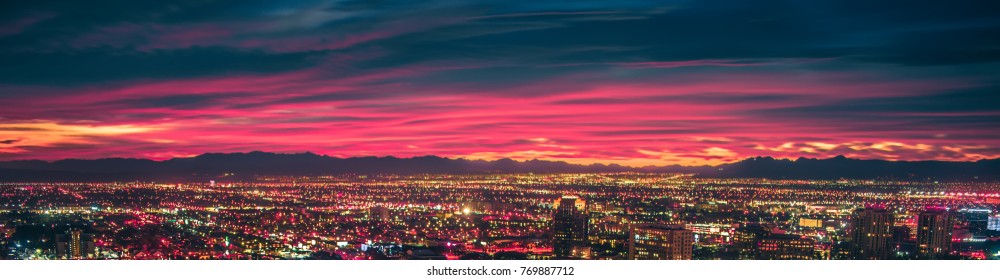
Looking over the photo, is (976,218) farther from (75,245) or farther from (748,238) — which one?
(75,245)

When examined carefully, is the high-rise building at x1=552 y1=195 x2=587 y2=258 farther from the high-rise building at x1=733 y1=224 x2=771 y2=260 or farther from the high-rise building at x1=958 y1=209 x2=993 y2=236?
the high-rise building at x1=958 y1=209 x2=993 y2=236

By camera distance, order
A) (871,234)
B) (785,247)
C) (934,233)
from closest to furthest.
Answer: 1. (785,247)
2. (934,233)
3. (871,234)

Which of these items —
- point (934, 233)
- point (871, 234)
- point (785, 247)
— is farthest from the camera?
point (871, 234)

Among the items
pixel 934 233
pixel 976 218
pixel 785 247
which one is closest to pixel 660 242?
pixel 785 247

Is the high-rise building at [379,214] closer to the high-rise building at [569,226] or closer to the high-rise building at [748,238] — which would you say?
the high-rise building at [569,226]

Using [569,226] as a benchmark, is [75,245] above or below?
below
